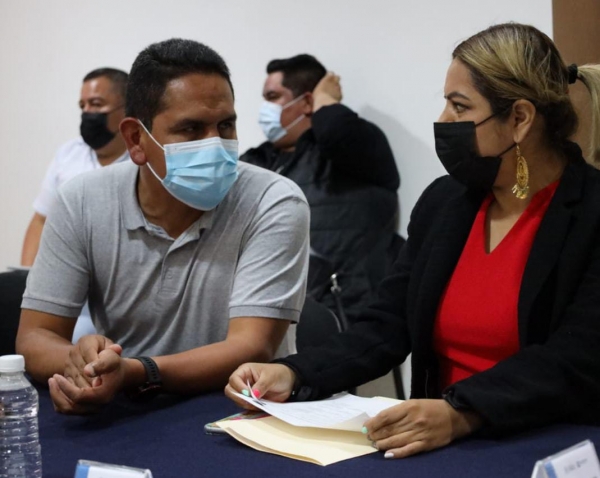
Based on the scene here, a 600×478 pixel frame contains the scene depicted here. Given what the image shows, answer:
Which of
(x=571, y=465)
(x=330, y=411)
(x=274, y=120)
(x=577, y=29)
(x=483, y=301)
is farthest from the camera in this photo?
(x=274, y=120)

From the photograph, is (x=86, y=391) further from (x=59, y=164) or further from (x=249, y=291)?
(x=59, y=164)

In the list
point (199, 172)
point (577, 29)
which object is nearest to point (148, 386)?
point (199, 172)

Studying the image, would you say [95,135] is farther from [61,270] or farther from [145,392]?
[145,392]

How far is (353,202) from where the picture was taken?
353cm

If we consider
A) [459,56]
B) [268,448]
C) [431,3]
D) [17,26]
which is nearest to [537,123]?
[459,56]

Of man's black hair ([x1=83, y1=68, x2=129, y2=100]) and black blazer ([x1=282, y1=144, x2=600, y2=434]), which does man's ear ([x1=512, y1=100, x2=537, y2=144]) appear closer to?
black blazer ([x1=282, y1=144, x2=600, y2=434])

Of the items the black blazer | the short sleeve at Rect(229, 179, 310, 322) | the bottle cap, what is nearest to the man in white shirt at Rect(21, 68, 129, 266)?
the short sleeve at Rect(229, 179, 310, 322)

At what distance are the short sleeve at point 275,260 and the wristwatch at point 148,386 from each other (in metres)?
0.28

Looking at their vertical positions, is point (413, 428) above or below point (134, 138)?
below

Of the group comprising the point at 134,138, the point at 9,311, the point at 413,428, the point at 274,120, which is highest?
the point at 134,138

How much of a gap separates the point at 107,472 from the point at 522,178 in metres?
0.99

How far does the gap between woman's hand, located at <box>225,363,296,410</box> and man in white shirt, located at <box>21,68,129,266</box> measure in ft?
8.46

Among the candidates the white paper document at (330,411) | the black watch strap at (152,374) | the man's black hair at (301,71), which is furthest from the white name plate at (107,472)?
the man's black hair at (301,71)

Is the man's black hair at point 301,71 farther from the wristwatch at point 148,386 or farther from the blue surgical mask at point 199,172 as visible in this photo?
the wristwatch at point 148,386
